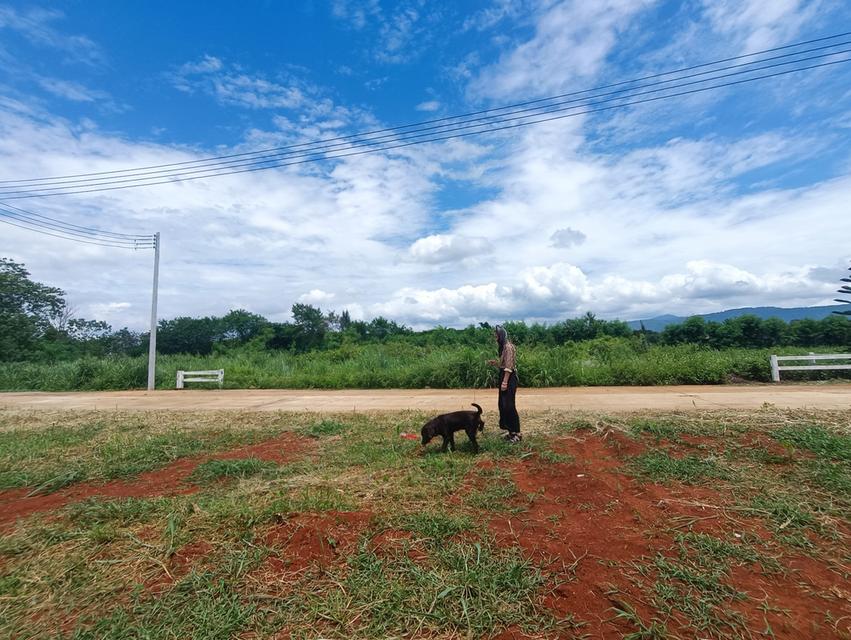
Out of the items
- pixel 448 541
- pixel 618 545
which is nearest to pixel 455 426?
pixel 448 541

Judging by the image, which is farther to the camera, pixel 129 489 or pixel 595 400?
pixel 595 400

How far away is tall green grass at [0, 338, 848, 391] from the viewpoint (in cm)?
1483

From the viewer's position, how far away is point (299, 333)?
41375 mm

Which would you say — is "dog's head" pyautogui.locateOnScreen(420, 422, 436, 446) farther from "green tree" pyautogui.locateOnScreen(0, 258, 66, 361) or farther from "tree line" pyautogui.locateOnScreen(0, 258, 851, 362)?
"green tree" pyautogui.locateOnScreen(0, 258, 66, 361)

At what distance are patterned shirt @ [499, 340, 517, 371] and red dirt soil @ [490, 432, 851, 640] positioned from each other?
5.10 feet

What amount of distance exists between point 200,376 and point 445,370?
11.8 meters

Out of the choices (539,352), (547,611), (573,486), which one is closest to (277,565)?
(547,611)

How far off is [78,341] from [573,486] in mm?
49961

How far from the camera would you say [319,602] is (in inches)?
111

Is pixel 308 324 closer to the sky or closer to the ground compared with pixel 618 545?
closer to the sky

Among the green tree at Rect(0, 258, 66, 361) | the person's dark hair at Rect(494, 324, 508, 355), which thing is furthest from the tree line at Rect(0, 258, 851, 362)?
the person's dark hair at Rect(494, 324, 508, 355)

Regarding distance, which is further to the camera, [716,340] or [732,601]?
[716,340]

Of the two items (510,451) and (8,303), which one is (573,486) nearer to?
(510,451)

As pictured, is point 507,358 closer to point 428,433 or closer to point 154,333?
point 428,433
